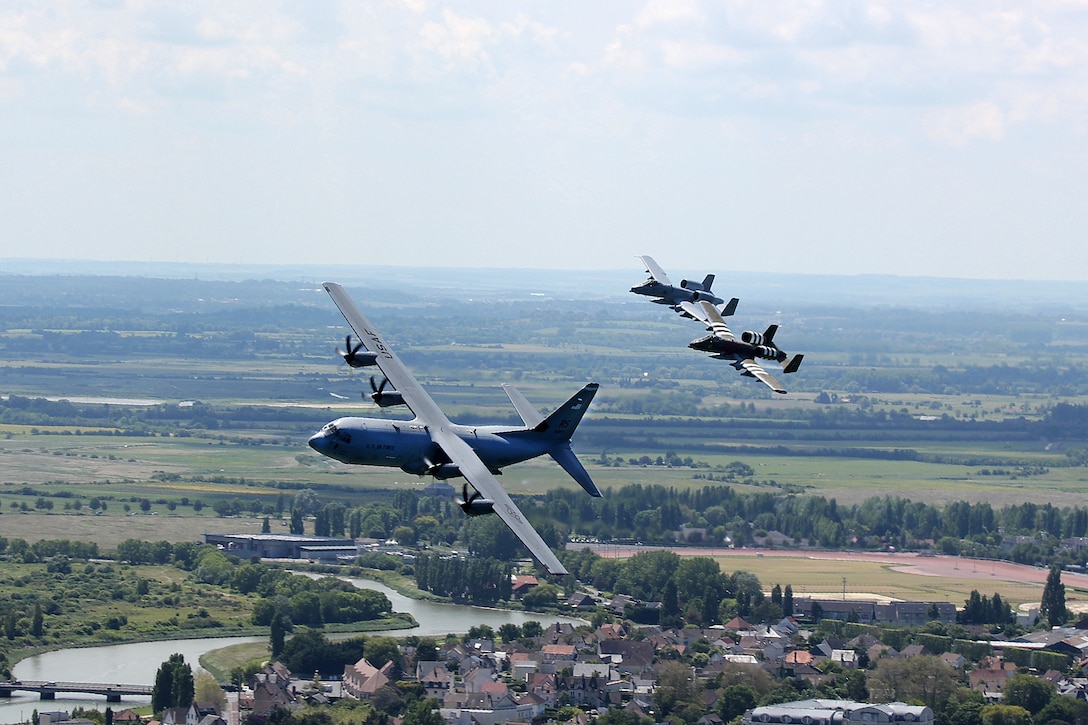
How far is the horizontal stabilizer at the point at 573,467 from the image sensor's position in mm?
62562

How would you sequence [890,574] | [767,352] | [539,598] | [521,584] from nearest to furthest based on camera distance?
1. [767,352]
2. [539,598]
3. [521,584]
4. [890,574]

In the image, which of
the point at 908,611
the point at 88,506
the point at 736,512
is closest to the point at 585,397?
the point at 908,611

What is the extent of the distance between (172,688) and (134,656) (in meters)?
17.3

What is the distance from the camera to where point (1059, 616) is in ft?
406

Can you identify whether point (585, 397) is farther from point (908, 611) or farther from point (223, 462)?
point (223, 462)

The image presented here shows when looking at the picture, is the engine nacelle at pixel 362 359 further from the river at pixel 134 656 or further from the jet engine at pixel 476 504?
the river at pixel 134 656

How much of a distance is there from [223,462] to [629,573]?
76698mm

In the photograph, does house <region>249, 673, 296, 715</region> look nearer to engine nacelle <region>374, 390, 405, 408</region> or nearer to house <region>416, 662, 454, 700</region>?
house <region>416, 662, 454, 700</region>

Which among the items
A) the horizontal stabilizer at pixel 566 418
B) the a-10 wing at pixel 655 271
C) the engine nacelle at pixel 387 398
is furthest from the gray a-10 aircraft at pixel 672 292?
the engine nacelle at pixel 387 398

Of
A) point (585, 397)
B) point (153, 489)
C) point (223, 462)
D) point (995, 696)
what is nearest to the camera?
point (585, 397)

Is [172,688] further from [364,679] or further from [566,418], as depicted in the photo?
[566,418]

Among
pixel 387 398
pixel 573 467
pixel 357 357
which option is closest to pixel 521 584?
pixel 357 357

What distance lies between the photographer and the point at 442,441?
60.1 m

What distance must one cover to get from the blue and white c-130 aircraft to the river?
37.7 meters
